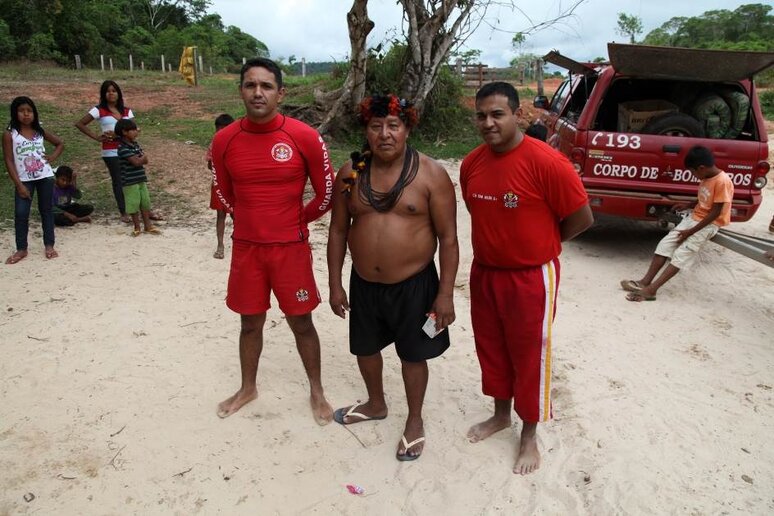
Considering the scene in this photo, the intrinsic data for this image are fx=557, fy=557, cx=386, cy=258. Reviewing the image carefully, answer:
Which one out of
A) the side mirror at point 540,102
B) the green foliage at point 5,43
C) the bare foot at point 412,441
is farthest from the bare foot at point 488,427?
the green foliage at point 5,43

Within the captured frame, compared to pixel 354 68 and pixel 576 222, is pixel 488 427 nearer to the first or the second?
pixel 576 222

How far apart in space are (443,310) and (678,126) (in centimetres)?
437

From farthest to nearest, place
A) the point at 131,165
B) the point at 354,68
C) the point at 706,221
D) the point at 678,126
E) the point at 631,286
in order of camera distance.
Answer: the point at 354,68, the point at 131,165, the point at 678,126, the point at 631,286, the point at 706,221

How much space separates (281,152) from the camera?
286cm

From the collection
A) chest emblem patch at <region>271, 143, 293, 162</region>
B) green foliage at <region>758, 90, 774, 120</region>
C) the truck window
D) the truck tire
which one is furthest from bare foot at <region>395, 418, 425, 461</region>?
green foliage at <region>758, 90, 774, 120</region>

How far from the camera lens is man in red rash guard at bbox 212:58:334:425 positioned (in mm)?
2855

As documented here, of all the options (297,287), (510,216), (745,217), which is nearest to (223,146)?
(297,287)

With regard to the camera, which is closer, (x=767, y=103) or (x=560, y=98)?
(x=560, y=98)

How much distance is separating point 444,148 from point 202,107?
275 inches

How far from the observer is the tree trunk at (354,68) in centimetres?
993

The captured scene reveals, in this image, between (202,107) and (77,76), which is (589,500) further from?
(77,76)

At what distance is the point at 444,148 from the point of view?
12.0m

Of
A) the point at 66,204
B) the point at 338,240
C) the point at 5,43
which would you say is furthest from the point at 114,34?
the point at 338,240

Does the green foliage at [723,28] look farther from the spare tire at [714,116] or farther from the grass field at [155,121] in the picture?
the spare tire at [714,116]
